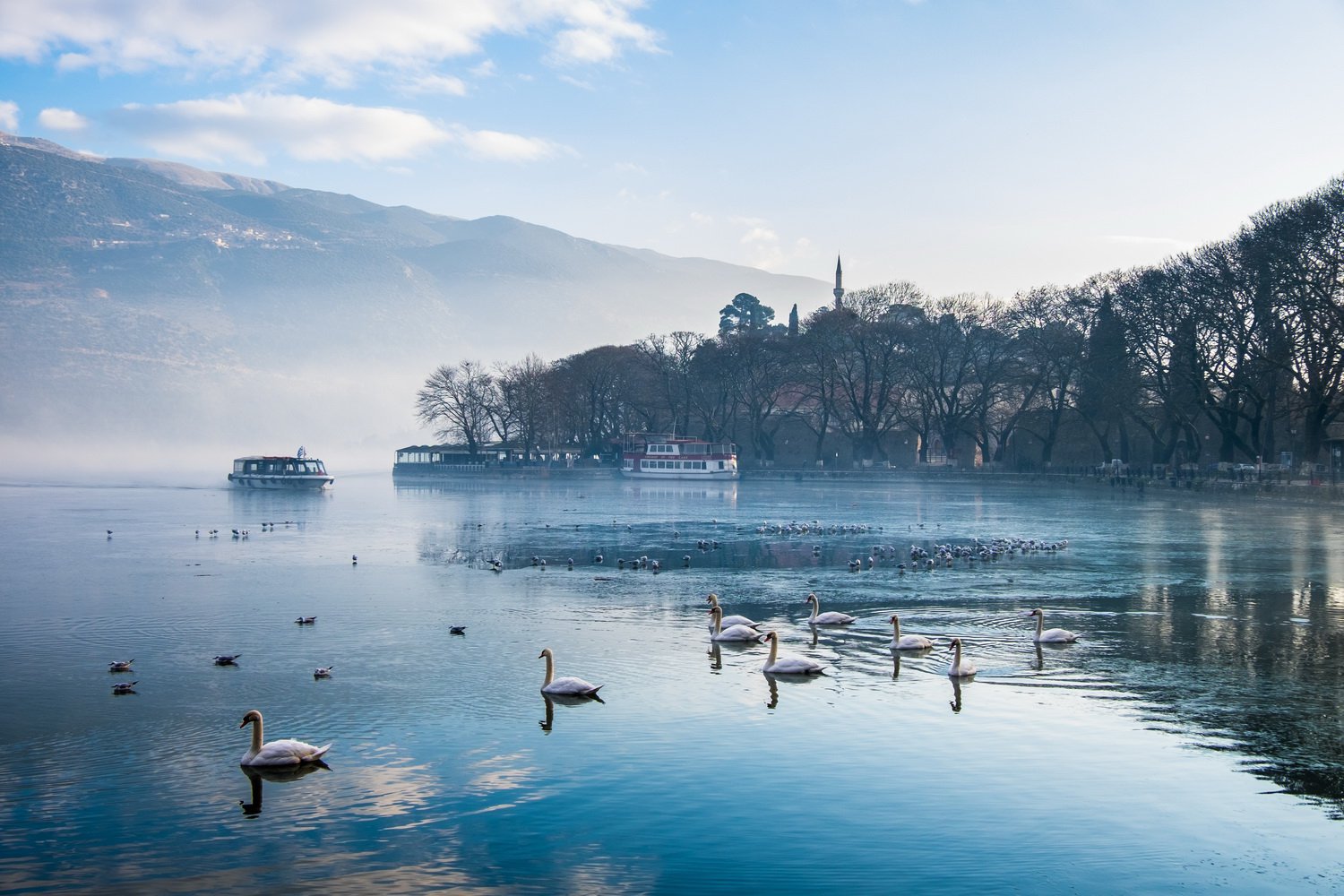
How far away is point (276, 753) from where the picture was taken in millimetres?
15125

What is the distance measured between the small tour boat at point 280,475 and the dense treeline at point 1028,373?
3448cm

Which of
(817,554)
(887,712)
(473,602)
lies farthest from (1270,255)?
(887,712)

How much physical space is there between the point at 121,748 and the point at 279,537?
126ft

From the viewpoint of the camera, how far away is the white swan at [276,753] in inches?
595

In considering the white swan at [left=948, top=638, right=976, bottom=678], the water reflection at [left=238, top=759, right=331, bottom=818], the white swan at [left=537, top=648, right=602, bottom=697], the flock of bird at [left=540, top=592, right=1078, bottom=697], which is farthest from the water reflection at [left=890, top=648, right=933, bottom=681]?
the water reflection at [left=238, top=759, right=331, bottom=818]

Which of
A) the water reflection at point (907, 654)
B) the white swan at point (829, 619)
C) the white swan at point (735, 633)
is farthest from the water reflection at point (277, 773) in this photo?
the white swan at point (829, 619)

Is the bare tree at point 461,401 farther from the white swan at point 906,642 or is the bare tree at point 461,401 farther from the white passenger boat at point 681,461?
the white swan at point 906,642

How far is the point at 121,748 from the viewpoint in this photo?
16297mm

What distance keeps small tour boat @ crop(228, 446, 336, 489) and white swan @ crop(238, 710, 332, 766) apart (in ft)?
308

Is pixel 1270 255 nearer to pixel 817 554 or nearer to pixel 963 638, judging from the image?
pixel 817 554

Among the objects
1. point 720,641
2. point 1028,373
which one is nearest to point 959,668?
point 720,641

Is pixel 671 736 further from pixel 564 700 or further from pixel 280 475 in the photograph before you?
pixel 280 475

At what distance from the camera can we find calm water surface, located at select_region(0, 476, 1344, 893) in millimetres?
12320

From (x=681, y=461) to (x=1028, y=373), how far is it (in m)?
38.5
